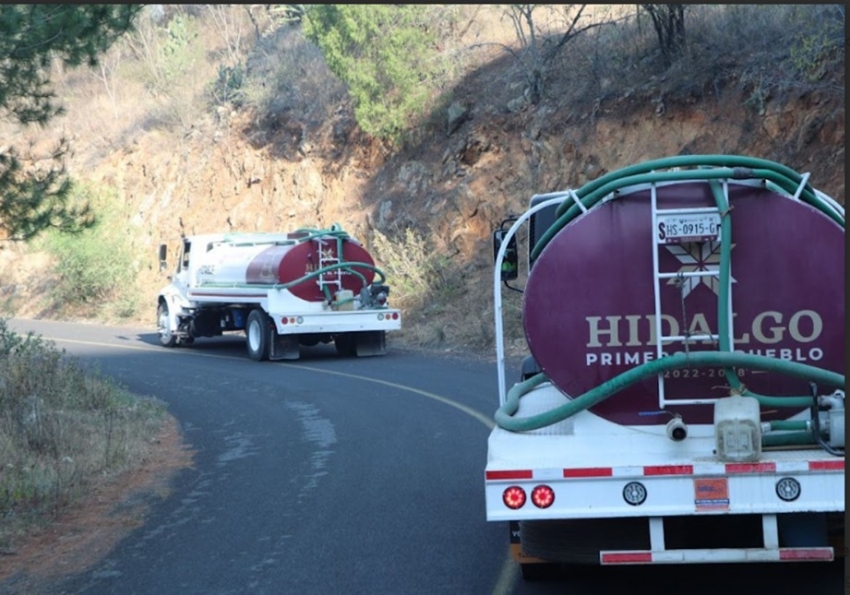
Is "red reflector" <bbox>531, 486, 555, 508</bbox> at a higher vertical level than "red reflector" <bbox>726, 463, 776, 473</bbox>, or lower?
lower

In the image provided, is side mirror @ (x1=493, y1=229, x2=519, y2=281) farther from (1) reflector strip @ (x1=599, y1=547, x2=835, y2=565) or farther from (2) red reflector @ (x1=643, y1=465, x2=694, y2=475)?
(1) reflector strip @ (x1=599, y1=547, x2=835, y2=565)

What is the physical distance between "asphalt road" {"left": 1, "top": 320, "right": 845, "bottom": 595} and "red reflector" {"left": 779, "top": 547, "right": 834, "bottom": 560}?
3.28 ft

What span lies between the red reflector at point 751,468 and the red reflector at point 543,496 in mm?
880

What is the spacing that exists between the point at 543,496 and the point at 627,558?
0.54 m

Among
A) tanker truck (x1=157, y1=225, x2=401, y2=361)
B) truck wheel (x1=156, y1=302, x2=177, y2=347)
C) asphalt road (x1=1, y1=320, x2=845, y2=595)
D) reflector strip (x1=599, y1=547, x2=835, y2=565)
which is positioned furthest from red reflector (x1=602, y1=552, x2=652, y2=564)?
truck wheel (x1=156, y1=302, x2=177, y2=347)

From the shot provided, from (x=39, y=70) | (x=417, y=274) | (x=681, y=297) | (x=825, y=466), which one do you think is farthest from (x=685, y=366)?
(x=417, y=274)

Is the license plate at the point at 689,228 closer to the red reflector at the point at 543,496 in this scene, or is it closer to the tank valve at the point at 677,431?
the tank valve at the point at 677,431

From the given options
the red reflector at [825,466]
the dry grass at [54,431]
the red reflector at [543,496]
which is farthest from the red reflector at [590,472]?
the dry grass at [54,431]

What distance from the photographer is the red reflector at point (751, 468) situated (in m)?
5.78

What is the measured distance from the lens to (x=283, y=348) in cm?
2217

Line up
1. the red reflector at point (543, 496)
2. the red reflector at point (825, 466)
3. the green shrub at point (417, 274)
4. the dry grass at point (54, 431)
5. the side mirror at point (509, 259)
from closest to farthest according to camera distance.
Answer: the red reflector at point (825, 466) < the red reflector at point (543, 496) < the side mirror at point (509, 259) < the dry grass at point (54, 431) < the green shrub at point (417, 274)

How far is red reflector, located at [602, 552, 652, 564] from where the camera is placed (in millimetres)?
5965

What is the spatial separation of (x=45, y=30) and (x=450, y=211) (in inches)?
758

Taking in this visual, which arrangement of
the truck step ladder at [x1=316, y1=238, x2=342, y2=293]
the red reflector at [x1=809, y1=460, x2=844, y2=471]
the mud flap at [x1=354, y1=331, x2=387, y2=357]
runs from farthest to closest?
the mud flap at [x1=354, y1=331, x2=387, y2=357] < the truck step ladder at [x1=316, y1=238, x2=342, y2=293] < the red reflector at [x1=809, y1=460, x2=844, y2=471]
